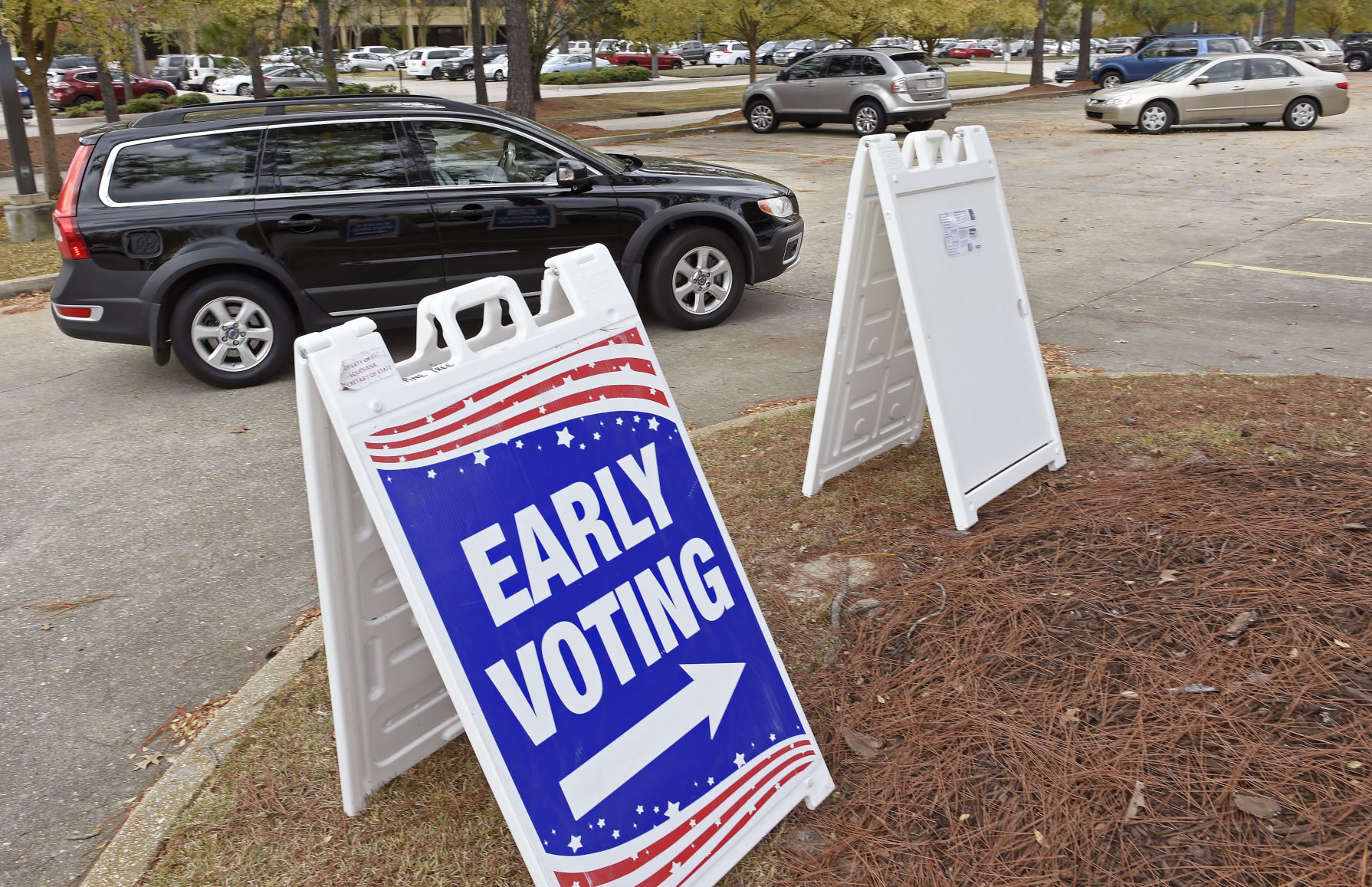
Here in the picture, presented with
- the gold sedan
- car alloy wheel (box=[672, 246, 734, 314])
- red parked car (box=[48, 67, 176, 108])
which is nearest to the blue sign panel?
car alloy wheel (box=[672, 246, 734, 314])

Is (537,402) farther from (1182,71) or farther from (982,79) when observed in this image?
(982,79)

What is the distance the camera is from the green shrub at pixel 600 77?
1763 inches

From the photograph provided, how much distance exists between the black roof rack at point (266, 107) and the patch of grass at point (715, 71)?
4399 centimetres

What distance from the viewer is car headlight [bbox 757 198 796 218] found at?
8039mm

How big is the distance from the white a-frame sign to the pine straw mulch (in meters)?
0.24

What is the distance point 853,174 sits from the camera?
165 inches

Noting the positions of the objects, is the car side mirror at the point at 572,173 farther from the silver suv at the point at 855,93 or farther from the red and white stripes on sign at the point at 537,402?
the silver suv at the point at 855,93

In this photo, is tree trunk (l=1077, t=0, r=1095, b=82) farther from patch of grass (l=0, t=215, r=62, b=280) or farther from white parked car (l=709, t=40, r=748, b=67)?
patch of grass (l=0, t=215, r=62, b=280)

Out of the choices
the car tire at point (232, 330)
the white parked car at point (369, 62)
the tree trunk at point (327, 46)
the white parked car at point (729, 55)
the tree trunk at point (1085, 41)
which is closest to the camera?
the car tire at point (232, 330)

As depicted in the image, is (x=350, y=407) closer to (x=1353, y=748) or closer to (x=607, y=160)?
(x=1353, y=748)

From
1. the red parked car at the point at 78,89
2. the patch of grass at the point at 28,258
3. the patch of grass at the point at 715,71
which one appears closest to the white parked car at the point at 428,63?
the patch of grass at the point at 715,71

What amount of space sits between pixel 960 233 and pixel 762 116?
20.6 m

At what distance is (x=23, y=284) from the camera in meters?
10.1

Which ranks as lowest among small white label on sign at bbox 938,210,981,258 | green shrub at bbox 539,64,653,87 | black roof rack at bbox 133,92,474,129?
small white label on sign at bbox 938,210,981,258
